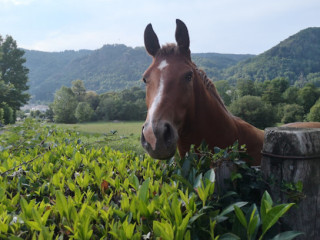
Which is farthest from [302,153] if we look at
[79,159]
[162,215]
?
[79,159]

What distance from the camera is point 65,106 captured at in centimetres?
5734

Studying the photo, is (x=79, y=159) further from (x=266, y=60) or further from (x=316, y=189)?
(x=266, y=60)

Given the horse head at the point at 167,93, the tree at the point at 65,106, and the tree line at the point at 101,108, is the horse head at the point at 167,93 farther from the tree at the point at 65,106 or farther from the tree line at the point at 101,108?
the tree at the point at 65,106

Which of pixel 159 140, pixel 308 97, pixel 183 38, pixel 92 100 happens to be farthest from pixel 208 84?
pixel 92 100

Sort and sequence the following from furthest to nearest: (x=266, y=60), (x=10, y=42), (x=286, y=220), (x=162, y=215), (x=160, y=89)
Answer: (x=266, y=60)
(x=10, y=42)
(x=160, y=89)
(x=286, y=220)
(x=162, y=215)

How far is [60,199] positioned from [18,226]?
0.80ft

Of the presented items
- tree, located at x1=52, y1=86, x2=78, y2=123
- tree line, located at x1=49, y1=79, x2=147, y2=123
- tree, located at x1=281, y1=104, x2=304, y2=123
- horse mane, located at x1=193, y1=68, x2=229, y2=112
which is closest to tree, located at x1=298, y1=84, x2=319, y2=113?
tree, located at x1=281, y1=104, x2=304, y2=123

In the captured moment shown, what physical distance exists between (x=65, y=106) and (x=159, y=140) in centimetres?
5999

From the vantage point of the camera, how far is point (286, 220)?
5.08 feet

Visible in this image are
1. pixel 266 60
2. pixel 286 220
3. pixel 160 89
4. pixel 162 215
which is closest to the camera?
pixel 162 215

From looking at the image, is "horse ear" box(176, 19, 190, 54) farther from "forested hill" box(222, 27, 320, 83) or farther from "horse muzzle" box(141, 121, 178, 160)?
"forested hill" box(222, 27, 320, 83)

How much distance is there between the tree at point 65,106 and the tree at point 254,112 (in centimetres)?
3936

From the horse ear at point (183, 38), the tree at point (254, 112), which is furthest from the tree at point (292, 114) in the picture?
the horse ear at point (183, 38)

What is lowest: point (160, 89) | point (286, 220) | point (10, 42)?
point (286, 220)
